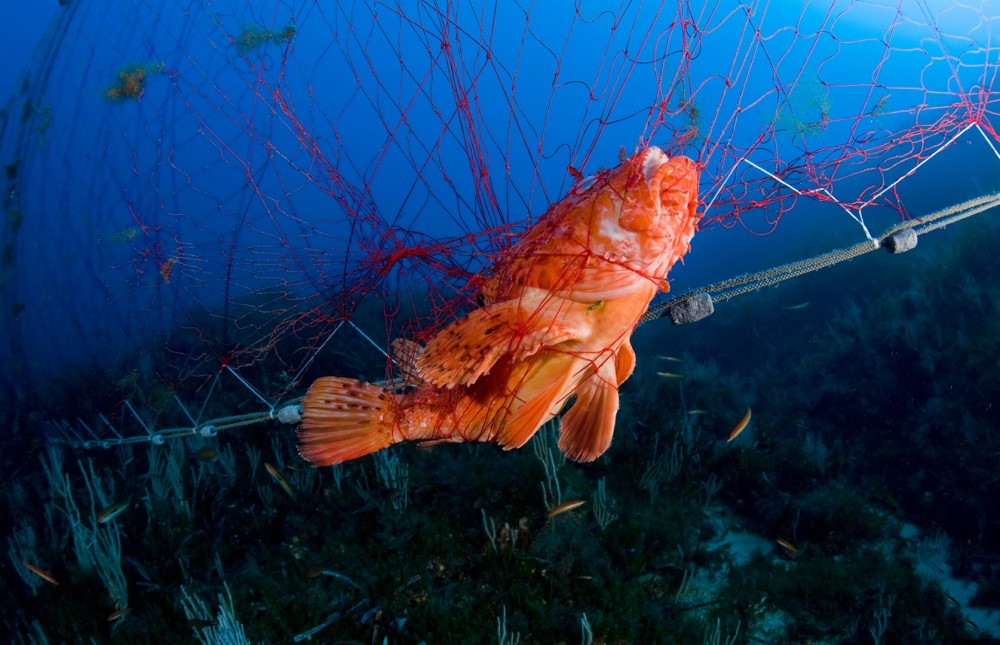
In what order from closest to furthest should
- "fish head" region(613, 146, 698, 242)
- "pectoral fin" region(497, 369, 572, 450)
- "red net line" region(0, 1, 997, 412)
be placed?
"fish head" region(613, 146, 698, 242) → "pectoral fin" region(497, 369, 572, 450) → "red net line" region(0, 1, 997, 412)

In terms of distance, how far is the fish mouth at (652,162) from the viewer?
192cm

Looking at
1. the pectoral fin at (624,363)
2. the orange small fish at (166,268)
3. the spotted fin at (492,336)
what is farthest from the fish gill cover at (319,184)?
the pectoral fin at (624,363)

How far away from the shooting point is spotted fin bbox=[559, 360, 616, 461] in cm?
239

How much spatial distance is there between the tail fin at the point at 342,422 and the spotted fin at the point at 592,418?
91 centimetres

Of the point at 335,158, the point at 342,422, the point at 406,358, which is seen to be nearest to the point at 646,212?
the point at 406,358

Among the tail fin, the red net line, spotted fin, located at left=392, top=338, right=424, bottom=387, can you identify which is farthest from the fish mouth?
the tail fin

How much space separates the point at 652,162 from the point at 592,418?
1155mm

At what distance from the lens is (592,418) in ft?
8.04

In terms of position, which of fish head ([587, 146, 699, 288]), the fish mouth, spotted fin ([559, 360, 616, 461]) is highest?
the fish mouth

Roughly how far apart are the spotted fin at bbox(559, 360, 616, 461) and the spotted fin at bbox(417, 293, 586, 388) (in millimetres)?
464

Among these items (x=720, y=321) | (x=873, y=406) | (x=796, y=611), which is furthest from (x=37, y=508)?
(x=720, y=321)

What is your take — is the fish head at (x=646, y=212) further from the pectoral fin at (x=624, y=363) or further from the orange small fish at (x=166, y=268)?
the orange small fish at (x=166, y=268)

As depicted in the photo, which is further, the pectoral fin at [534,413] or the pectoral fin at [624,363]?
the pectoral fin at [624,363]

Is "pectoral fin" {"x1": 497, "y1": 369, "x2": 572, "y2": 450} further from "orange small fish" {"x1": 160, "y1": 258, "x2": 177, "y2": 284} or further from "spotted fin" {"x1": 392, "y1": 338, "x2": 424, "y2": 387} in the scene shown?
"orange small fish" {"x1": 160, "y1": 258, "x2": 177, "y2": 284}
